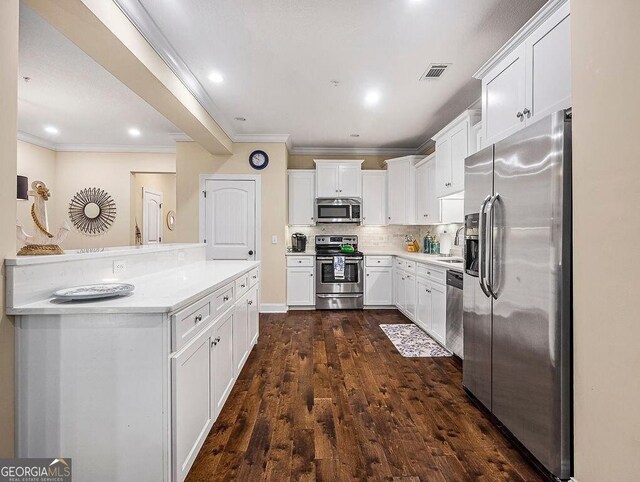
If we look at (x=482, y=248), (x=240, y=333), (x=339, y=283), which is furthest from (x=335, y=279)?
(x=482, y=248)

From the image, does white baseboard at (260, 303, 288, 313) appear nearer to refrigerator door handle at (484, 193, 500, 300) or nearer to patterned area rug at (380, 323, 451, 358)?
patterned area rug at (380, 323, 451, 358)

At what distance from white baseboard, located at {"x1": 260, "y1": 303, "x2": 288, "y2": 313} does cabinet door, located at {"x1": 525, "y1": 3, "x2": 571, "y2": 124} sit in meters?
4.03

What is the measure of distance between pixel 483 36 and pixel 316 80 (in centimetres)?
148

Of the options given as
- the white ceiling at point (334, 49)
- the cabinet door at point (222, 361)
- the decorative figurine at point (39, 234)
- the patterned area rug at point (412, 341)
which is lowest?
the patterned area rug at point (412, 341)

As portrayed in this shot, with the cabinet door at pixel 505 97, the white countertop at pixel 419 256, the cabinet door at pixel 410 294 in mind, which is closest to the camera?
the cabinet door at pixel 505 97

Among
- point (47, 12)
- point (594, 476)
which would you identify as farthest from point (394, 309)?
point (47, 12)

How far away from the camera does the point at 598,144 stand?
1369 millimetres

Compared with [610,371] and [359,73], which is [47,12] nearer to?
[359,73]

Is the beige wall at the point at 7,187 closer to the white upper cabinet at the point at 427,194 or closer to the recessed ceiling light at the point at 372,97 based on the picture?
the recessed ceiling light at the point at 372,97

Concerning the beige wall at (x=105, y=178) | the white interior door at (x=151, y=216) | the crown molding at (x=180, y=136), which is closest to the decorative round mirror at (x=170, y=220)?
the white interior door at (x=151, y=216)

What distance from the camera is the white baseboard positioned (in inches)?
202

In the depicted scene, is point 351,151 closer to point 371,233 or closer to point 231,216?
point 371,233

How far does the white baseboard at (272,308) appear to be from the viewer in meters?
5.14

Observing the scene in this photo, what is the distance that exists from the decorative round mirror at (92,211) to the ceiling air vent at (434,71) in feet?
18.6
